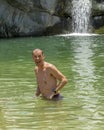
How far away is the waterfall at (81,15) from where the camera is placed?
3572cm

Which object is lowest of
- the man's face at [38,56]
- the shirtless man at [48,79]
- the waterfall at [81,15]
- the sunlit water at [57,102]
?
the waterfall at [81,15]

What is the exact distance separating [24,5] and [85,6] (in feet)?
18.2

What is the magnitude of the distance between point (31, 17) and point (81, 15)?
4.96m

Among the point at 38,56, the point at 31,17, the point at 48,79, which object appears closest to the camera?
the point at 38,56

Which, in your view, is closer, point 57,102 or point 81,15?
point 57,102

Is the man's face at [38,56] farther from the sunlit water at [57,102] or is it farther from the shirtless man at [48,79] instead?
the sunlit water at [57,102]

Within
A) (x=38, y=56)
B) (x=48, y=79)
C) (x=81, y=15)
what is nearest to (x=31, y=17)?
(x=81, y=15)

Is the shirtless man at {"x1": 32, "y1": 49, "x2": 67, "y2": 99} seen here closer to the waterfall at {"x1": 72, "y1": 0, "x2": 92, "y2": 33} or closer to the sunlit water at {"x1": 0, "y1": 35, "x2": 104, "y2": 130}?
the sunlit water at {"x1": 0, "y1": 35, "x2": 104, "y2": 130}

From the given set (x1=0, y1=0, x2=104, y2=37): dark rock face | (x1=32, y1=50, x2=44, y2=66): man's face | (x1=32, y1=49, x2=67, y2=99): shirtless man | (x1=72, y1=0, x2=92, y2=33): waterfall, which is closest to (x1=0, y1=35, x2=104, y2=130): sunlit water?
(x1=32, y1=49, x2=67, y2=99): shirtless man

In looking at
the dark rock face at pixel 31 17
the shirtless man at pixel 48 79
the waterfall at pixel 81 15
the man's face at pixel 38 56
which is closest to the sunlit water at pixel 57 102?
the shirtless man at pixel 48 79

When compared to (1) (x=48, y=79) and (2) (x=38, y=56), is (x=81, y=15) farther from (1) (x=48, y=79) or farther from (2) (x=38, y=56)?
(2) (x=38, y=56)

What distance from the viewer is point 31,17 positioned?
113ft

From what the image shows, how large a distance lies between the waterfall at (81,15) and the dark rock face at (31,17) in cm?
129

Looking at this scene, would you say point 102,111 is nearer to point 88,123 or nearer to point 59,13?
point 88,123
